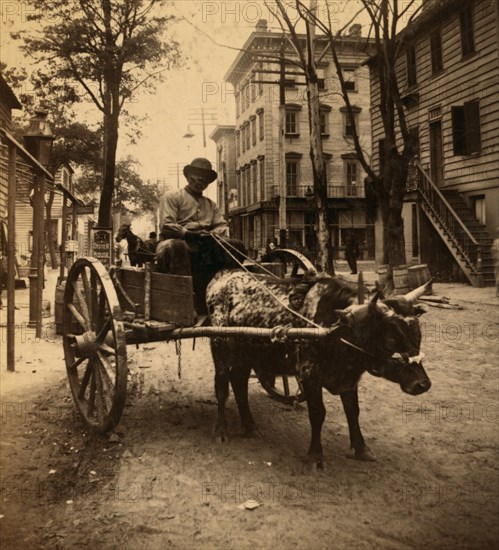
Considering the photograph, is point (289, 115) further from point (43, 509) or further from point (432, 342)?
point (43, 509)

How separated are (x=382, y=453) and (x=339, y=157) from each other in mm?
29265

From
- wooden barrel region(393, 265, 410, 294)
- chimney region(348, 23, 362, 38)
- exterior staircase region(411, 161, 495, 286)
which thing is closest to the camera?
wooden barrel region(393, 265, 410, 294)

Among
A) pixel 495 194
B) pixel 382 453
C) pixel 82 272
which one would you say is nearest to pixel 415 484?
pixel 382 453

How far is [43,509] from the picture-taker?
2.88 metres

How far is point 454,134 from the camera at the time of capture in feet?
44.8

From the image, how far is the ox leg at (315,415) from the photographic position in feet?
10.9

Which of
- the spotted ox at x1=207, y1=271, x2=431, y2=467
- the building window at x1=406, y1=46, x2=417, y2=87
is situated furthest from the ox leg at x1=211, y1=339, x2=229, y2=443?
the building window at x1=406, y1=46, x2=417, y2=87

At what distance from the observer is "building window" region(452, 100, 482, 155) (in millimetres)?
12721

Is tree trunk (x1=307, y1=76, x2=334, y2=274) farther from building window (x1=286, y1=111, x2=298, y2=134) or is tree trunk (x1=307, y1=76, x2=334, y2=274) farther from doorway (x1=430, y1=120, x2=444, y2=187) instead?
building window (x1=286, y1=111, x2=298, y2=134)

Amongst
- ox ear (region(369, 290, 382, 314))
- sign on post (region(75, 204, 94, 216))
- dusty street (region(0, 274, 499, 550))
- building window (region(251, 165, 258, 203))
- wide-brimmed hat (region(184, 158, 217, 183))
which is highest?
building window (region(251, 165, 258, 203))

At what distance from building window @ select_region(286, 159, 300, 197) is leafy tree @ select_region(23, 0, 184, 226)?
74.0 feet

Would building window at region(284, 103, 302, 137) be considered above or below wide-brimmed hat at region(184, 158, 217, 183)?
above

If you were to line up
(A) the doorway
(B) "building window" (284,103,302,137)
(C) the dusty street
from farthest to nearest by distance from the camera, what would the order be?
1. (B) "building window" (284,103,302,137)
2. (A) the doorway
3. (C) the dusty street

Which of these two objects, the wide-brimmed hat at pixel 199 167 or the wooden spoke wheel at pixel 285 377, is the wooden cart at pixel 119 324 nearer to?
the wooden spoke wheel at pixel 285 377
